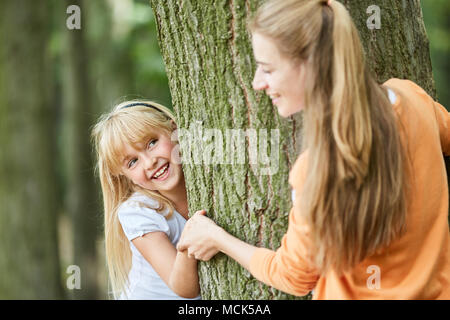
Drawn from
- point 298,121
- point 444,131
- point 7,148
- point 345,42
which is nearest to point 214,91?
point 298,121

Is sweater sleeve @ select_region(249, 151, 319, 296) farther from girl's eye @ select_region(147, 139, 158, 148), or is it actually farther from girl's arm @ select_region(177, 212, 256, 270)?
girl's eye @ select_region(147, 139, 158, 148)

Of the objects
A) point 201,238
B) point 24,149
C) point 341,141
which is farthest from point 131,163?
point 24,149

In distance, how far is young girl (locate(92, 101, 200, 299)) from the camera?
3.00m

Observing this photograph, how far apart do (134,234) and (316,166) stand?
1.35 metres

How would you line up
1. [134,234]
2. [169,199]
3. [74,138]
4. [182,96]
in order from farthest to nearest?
[74,138]
[169,199]
[134,234]
[182,96]

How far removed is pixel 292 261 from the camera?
7.19 ft

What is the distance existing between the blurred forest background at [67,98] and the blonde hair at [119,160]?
327 millimetres

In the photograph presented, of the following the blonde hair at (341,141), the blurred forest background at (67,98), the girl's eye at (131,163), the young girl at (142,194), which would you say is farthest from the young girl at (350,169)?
the blurred forest background at (67,98)

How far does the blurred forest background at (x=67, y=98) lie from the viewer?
6.99 metres

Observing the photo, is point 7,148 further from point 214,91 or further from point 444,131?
point 444,131

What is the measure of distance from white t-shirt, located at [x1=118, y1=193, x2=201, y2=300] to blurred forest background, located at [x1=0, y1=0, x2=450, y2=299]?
0.42 m

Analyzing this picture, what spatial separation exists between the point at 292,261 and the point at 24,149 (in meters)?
5.66

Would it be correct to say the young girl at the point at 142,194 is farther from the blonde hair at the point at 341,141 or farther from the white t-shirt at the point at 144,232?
the blonde hair at the point at 341,141

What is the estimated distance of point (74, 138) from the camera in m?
9.54
